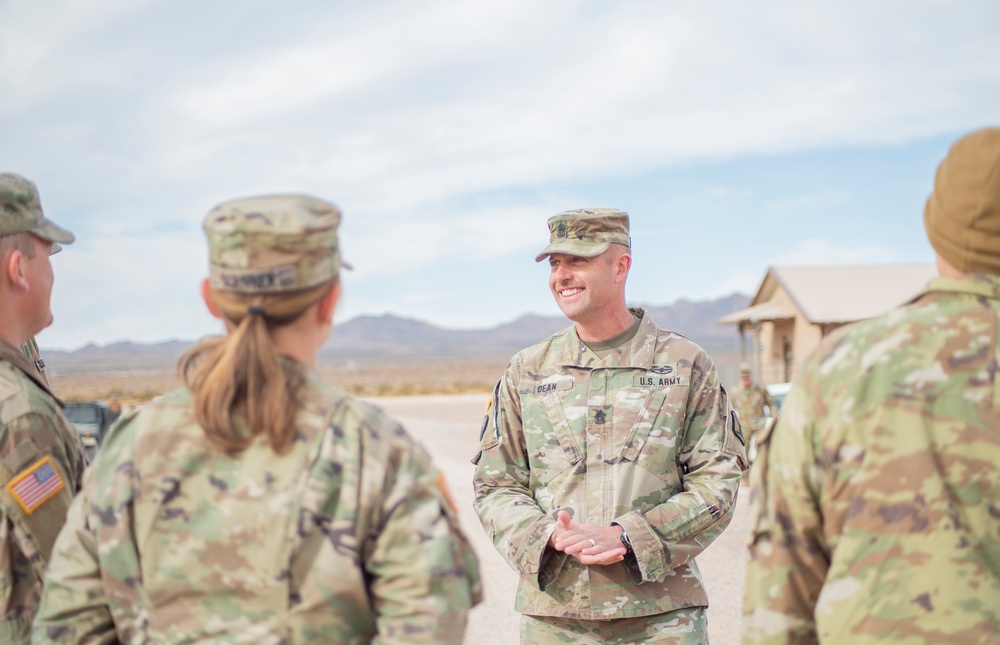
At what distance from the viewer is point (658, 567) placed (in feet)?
12.0

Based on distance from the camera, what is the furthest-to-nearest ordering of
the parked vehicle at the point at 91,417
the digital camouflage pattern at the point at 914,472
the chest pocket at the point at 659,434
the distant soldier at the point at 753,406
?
the parked vehicle at the point at 91,417 → the distant soldier at the point at 753,406 → the chest pocket at the point at 659,434 → the digital camouflage pattern at the point at 914,472

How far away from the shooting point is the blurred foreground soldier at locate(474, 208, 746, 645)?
3.73m

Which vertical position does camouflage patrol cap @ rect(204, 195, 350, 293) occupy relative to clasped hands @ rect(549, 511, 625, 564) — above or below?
above

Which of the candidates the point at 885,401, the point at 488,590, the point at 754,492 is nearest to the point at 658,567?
the point at 754,492

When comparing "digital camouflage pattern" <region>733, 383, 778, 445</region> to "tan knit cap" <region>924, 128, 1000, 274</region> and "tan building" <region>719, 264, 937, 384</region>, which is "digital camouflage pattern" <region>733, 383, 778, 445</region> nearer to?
"tan knit cap" <region>924, 128, 1000, 274</region>

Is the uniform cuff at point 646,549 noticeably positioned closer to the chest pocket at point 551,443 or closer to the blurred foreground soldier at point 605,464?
the blurred foreground soldier at point 605,464

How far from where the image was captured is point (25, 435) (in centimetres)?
271

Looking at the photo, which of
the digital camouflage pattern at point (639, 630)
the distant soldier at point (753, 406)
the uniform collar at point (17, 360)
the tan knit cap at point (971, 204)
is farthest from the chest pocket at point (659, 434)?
the distant soldier at point (753, 406)

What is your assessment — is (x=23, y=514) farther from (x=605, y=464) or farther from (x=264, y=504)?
(x=605, y=464)

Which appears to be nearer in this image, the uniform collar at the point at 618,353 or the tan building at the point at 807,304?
the uniform collar at the point at 618,353

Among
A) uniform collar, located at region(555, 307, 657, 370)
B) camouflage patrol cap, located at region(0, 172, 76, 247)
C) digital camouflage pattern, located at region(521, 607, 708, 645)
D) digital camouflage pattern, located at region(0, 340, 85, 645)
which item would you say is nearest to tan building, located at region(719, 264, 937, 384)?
uniform collar, located at region(555, 307, 657, 370)

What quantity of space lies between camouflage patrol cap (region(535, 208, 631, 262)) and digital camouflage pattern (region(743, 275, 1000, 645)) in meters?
1.93

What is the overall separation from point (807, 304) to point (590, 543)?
32.4 metres

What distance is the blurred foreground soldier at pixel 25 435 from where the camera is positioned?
266 centimetres
